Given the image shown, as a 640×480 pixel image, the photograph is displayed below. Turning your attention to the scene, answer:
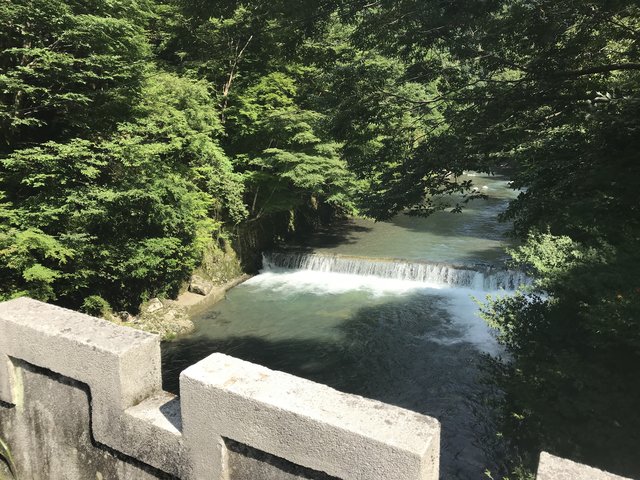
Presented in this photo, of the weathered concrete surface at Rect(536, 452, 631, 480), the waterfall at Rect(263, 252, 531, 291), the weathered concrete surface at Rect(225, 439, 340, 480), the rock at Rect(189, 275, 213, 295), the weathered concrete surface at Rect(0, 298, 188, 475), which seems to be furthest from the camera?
the waterfall at Rect(263, 252, 531, 291)

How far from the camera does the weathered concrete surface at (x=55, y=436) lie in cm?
254

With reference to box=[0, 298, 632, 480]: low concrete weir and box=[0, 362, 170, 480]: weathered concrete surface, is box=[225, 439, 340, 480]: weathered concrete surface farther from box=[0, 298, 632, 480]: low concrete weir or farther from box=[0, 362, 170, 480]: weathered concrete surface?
box=[0, 362, 170, 480]: weathered concrete surface

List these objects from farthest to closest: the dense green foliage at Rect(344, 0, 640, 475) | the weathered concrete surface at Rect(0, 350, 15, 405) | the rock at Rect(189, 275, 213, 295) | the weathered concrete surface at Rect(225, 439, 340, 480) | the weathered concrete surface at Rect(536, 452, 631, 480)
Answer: the rock at Rect(189, 275, 213, 295) → the dense green foliage at Rect(344, 0, 640, 475) → the weathered concrete surface at Rect(0, 350, 15, 405) → the weathered concrete surface at Rect(225, 439, 340, 480) → the weathered concrete surface at Rect(536, 452, 631, 480)

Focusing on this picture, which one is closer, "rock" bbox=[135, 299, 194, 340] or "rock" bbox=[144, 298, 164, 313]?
"rock" bbox=[135, 299, 194, 340]

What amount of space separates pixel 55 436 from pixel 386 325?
37.1 feet

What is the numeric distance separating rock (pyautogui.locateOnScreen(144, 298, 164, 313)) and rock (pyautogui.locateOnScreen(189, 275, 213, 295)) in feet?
5.57

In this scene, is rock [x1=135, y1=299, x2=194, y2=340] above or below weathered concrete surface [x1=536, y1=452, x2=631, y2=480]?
below

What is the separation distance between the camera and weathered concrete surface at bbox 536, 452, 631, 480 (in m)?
1.58

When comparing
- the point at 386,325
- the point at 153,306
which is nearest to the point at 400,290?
the point at 386,325

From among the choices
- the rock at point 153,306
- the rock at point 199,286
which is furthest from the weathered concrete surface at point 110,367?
the rock at point 199,286

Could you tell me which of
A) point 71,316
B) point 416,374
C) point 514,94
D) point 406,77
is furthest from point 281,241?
point 71,316

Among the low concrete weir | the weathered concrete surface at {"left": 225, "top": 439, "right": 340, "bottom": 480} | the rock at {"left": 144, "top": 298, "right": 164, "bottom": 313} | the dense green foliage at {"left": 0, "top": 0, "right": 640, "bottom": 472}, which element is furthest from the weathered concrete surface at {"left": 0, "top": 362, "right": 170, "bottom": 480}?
the rock at {"left": 144, "top": 298, "right": 164, "bottom": 313}

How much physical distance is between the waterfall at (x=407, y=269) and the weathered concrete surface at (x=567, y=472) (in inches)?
548

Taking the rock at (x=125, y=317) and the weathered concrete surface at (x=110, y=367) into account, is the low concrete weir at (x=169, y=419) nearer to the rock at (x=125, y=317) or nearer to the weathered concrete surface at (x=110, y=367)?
the weathered concrete surface at (x=110, y=367)
